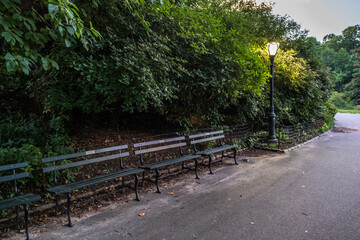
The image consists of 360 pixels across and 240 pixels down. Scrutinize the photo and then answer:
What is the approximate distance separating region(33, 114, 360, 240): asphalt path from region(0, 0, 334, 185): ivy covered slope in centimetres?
181

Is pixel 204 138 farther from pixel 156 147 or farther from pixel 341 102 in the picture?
pixel 341 102

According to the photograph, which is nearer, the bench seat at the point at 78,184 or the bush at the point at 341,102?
the bench seat at the point at 78,184

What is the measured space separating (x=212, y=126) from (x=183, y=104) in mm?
1676

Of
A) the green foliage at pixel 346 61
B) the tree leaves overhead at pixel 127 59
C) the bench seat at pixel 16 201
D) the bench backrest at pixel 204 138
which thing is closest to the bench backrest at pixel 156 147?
the bench backrest at pixel 204 138

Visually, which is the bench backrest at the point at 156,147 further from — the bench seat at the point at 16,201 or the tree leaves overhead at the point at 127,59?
the bench seat at the point at 16,201

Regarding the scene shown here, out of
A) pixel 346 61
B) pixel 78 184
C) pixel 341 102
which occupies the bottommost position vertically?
pixel 78 184

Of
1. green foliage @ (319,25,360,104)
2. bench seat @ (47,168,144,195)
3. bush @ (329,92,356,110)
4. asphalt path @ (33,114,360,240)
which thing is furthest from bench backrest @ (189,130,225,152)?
bush @ (329,92,356,110)

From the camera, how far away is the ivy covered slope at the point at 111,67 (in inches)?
138

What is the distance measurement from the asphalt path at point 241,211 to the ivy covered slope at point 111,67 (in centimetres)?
181

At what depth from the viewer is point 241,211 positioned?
3.81m

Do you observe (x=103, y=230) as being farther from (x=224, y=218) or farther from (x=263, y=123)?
(x=263, y=123)

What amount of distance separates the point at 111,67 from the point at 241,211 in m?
3.51

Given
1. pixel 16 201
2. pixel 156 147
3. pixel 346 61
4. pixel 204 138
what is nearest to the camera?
pixel 16 201

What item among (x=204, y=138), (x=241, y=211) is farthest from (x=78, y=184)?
(x=204, y=138)
